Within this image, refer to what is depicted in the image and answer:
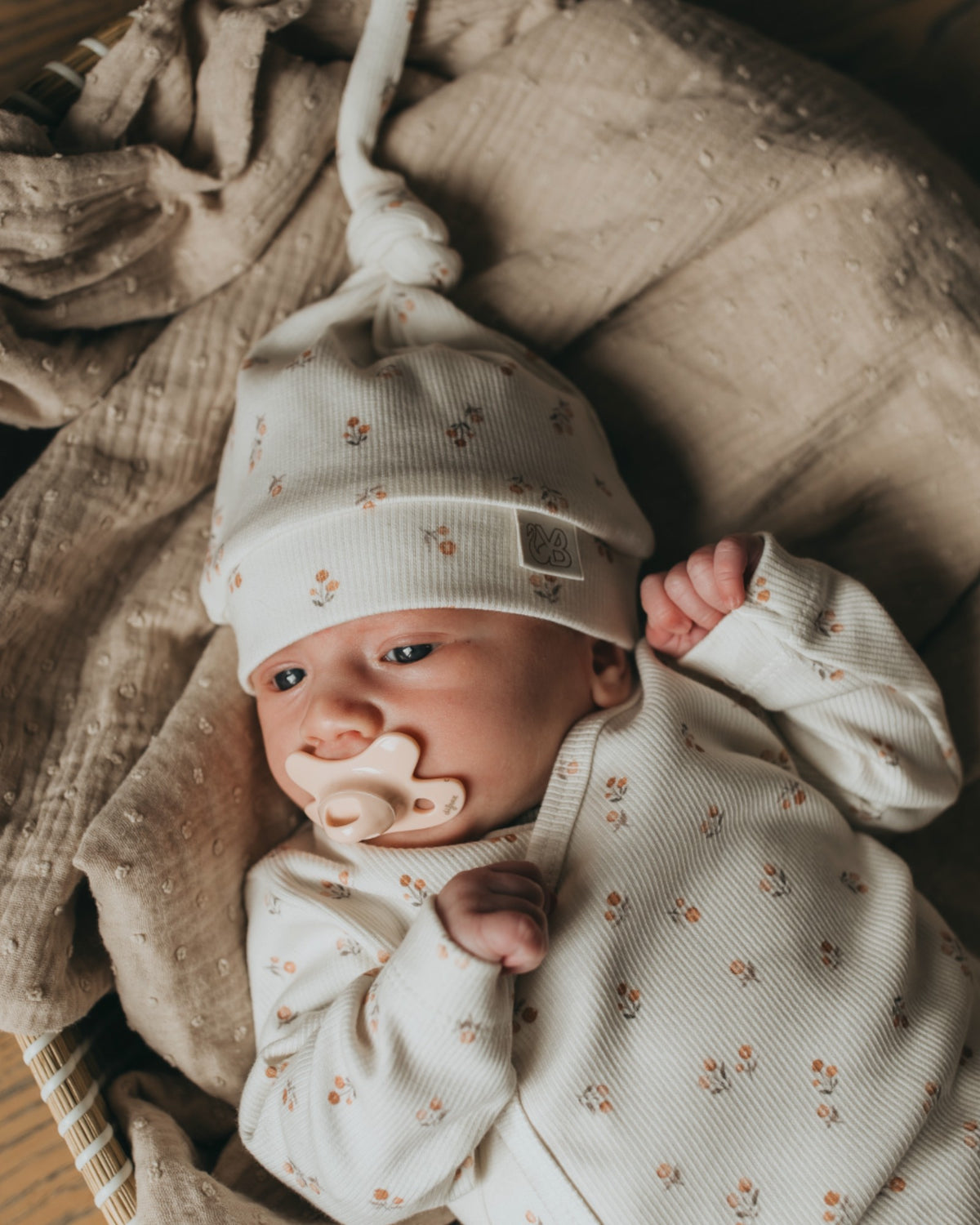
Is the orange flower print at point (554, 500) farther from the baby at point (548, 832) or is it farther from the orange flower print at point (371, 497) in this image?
the orange flower print at point (371, 497)

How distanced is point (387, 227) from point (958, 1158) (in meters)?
1.08

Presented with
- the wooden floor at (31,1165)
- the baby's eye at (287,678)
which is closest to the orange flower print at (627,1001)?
the baby's eye at (287,678)

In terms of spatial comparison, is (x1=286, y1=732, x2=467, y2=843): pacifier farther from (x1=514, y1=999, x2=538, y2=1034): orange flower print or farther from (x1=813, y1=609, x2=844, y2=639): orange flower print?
(x1=813, y1=609, x2=844, y2=639): orange flower print

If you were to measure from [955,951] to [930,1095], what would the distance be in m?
0.19

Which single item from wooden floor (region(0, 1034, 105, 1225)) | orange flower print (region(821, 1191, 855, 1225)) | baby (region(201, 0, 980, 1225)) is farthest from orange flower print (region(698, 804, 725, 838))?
wooden floor (region(0, 1034, 105, 1225))

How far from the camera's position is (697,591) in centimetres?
106

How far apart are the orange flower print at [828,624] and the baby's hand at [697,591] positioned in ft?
0.27

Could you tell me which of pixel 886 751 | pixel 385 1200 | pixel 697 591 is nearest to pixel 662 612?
pixel 697 591

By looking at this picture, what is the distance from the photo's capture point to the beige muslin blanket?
3.52ft

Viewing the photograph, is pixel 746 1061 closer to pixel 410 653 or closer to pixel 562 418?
pixel 410 653

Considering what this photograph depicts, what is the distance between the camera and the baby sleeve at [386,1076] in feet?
2.84

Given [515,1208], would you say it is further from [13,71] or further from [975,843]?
[13,71]

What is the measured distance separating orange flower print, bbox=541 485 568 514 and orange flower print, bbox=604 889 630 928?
0.38 m

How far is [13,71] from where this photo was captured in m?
1.24
